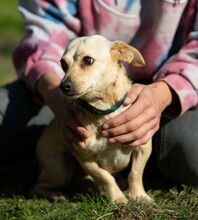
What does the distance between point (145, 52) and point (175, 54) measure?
0.15m

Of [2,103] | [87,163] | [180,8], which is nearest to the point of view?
[87,163]

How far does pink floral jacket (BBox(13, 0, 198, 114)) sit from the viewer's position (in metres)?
2.88

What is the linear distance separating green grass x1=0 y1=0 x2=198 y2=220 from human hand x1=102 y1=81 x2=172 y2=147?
0.89ft

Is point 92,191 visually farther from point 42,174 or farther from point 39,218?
point 39,218

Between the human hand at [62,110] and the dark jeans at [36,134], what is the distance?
15.3 inches

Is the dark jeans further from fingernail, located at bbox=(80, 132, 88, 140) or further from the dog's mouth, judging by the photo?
the dog's mouth

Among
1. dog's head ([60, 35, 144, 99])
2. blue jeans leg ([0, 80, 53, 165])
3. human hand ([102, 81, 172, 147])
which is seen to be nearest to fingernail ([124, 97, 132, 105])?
human hand ([102, 81, 172, 147])

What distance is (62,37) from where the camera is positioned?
3.20m

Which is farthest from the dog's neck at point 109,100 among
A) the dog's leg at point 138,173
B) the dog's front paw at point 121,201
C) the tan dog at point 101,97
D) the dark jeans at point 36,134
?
the dark jeans at point 36,134

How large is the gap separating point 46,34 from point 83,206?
0.98 metres

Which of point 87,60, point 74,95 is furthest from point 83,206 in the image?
point 87,60

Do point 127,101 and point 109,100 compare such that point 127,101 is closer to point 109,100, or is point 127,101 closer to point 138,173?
point 109,100

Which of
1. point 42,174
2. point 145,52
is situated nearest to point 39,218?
point 42,174

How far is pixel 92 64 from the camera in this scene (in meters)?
2.47
